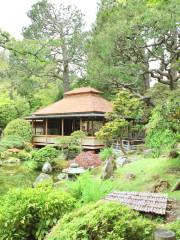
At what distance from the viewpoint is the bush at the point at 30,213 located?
15.8 feet

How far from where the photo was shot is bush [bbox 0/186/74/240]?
4.80 meters

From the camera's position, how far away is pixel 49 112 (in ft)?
85.6

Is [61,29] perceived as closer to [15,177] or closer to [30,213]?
[15,177]

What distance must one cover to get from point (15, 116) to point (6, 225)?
87.3 ft

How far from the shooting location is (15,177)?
16.1 m

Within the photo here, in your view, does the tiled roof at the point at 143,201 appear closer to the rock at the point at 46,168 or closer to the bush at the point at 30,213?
the bush at the point at 30,213

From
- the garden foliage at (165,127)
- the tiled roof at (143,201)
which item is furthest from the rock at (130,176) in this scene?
the tiled roof at (143,201)

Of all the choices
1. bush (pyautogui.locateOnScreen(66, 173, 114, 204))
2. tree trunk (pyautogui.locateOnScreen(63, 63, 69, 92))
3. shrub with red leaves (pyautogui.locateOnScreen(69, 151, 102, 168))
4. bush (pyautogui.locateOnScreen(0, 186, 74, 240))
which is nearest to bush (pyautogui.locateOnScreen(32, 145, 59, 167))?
shrub with red leaves (pyautogui.locateOnScreen(69, 151, 102, 168))

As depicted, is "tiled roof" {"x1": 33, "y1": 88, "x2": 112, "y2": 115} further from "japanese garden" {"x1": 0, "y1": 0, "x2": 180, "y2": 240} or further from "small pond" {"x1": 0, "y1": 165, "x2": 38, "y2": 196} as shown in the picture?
"small pond" {"x1": 0, "y1": 165, "x2": 38, "y2": 196}

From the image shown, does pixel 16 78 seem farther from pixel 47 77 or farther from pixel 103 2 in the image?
pixel 103 2

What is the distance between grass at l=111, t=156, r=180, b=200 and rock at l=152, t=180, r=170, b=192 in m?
0.13

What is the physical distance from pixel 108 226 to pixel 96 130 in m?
23.8

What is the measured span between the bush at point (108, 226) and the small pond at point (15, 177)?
393 inches

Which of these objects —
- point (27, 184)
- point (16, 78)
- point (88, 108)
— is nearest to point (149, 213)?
point (27, 184)
